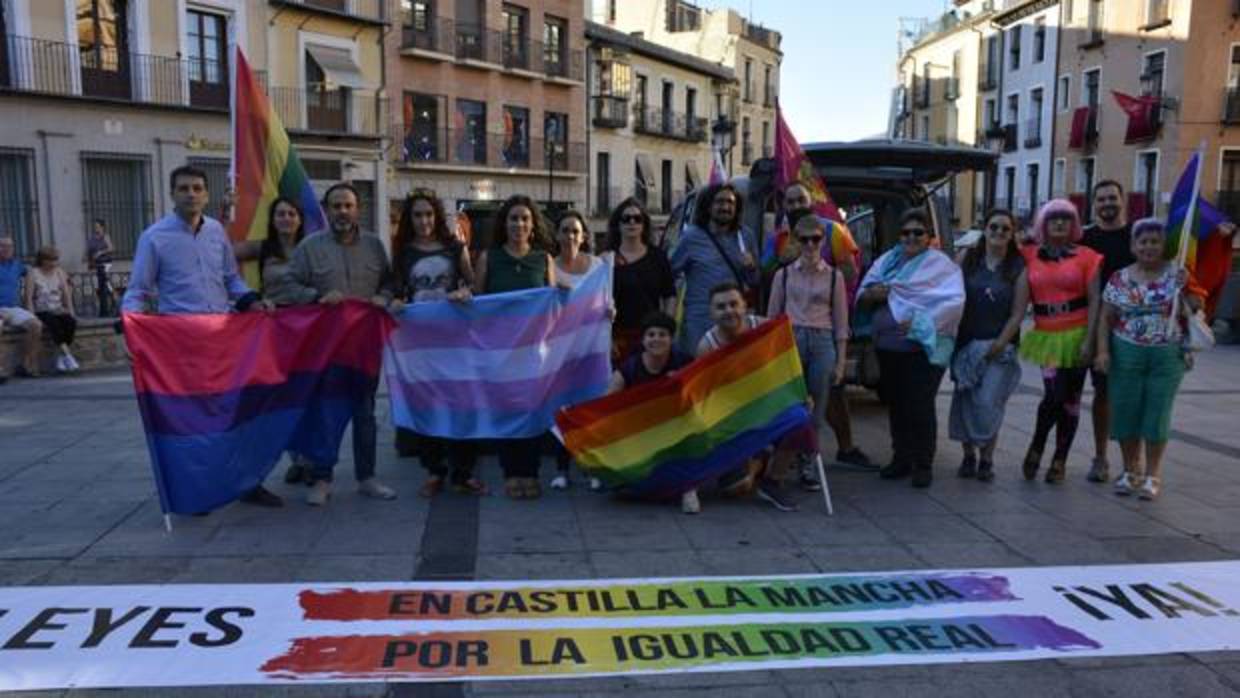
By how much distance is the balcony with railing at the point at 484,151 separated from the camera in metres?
29.8

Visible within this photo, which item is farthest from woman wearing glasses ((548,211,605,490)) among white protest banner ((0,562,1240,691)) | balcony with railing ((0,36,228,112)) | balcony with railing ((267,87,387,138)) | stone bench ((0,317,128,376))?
balcony with railing ((267,87,387,138))

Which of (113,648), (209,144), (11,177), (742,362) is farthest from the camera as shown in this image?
(209,144)

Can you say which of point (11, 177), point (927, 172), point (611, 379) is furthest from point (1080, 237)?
point (11, 177)

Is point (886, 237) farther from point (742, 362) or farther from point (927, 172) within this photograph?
point (742, 362)

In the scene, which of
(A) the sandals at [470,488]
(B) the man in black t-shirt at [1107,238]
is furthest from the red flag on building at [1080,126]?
(A) the sandals at [470,488]

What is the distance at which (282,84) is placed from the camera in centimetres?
2516

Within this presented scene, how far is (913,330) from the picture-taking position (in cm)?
598

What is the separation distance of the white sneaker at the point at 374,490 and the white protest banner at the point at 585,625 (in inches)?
58.9

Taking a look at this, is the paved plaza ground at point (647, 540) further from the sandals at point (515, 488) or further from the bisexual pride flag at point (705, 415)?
the bisexual pride flag at point (705, 415)

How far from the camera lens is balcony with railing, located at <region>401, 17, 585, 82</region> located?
29.6m

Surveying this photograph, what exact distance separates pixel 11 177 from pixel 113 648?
20.3 metres

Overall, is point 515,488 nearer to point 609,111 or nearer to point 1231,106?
point 1231,106

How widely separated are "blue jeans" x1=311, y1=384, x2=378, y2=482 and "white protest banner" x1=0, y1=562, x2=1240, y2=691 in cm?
147

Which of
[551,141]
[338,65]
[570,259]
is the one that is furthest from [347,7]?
[570,259]
